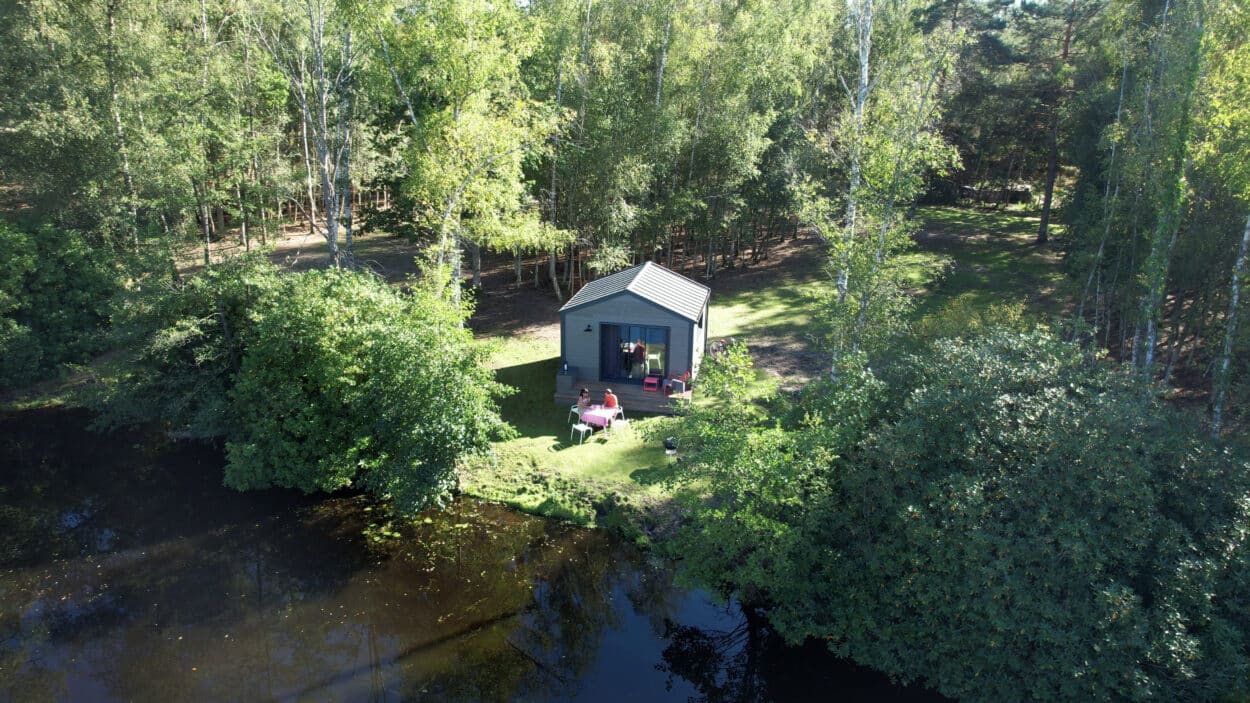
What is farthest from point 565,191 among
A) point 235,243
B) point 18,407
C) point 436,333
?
point 18,407

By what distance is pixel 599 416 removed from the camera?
1576cm

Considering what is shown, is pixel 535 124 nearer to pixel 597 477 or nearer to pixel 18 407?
pixel 597 477

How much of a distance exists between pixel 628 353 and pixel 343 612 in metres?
9.47

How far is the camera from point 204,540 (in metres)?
12.8

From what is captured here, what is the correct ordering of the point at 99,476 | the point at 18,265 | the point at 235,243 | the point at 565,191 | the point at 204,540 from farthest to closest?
the point at 235,243 < the point at 565,191 < the point at 18,265 < the point at 99,476 < the point at 204,540

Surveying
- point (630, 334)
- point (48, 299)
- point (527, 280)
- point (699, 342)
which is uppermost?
point (48, 299)

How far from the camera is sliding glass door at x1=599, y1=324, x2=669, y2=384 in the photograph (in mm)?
17688

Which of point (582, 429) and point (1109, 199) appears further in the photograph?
point (1109, 199)

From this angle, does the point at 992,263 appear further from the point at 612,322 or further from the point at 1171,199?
the point at 612,322

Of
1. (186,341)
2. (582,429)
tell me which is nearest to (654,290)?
(582,429)

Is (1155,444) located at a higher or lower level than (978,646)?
higher

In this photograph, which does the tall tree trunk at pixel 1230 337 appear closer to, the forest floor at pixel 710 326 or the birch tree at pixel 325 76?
the forest floor at pixel 710 326

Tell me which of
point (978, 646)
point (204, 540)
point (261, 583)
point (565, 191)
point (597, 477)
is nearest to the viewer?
point (978, 646)

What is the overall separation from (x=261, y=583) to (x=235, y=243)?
22630 mm
